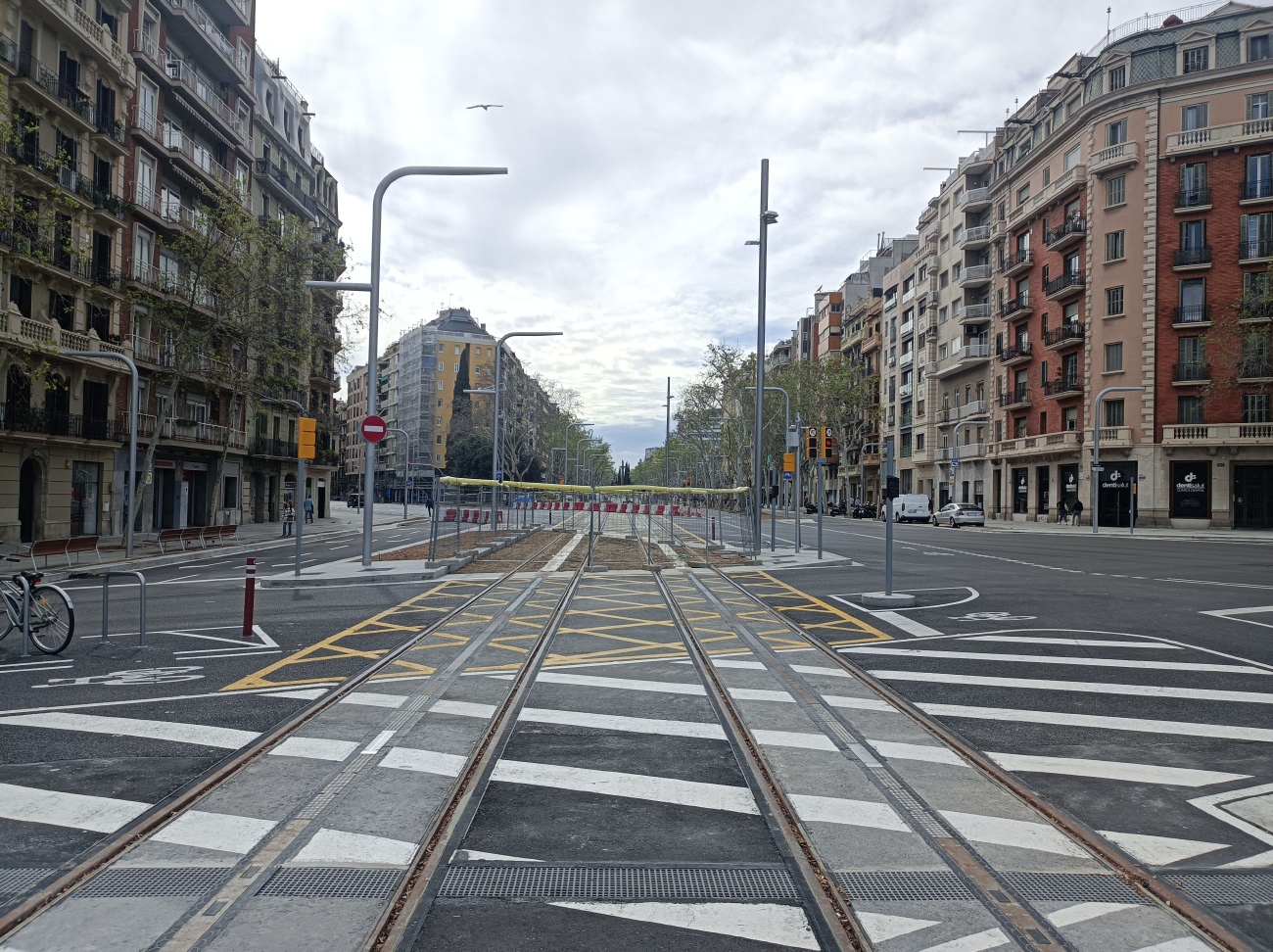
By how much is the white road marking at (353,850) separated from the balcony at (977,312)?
67094 mm

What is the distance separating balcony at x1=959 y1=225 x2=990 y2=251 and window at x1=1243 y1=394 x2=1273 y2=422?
78.7 ft

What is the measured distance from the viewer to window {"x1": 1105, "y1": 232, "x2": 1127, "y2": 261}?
159ft

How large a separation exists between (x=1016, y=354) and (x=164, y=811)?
199ft

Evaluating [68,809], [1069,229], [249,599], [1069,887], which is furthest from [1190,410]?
[68,809]

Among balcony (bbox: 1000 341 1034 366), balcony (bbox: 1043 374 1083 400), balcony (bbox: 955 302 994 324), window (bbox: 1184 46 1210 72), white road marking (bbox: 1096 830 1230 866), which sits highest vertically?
window (bbox: 1184 46 1210 72)

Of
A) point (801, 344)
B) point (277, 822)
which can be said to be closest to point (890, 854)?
point (277, 822)

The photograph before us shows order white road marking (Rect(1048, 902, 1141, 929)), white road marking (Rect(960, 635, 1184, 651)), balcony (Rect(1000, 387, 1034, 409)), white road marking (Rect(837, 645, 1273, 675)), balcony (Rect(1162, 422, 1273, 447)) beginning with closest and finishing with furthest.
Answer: white road marking (Rect(1048, 902, 1141, 929)), white road marking (Rect(837, 645, 1273, 675)), white road marking (Rect(960, 635, 1184, 651)), balcony (Rect(1162, 422, 1273, 447)), balcony (Rect(1000, 387, 1034, 409))

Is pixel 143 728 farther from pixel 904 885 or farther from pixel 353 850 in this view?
pixel 904 885

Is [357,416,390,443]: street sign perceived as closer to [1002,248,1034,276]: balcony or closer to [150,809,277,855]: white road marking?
[150,809,277,855]: white road marking

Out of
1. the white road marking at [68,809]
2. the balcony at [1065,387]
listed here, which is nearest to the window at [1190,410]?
the balcony at [1065,387]

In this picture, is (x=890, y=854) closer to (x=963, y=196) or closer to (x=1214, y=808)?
(x=1214, y=808)

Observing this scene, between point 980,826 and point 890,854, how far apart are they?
0.73 metres

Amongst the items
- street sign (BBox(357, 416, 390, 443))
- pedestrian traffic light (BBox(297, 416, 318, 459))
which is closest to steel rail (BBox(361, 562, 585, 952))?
street sign (BBox(357, 416, 390, 443))

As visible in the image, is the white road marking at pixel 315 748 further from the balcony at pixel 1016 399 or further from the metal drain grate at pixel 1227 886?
the balcony at pixel 1016 399
